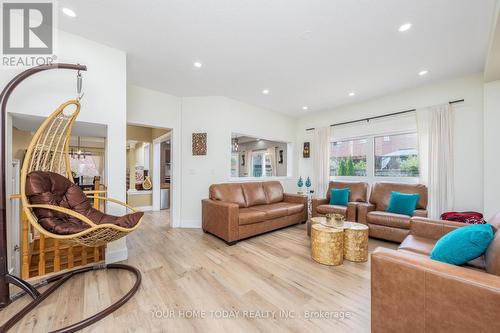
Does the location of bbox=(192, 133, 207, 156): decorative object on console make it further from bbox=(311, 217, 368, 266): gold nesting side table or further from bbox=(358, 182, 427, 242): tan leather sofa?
bbox=(358, 182, 427, 242): tan leather sofa

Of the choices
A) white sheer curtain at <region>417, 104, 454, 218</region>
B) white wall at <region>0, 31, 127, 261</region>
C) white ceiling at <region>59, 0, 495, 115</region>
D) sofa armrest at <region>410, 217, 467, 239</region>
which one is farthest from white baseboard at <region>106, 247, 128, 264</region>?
white sheer curtain at <region>417, 104, 454, 218</region>

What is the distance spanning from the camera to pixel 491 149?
2.81 m

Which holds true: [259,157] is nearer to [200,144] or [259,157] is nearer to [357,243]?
[200,144]

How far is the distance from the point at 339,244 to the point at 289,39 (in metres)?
2.49

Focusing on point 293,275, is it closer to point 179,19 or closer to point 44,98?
point 179,19

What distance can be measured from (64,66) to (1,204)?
4.22 ft

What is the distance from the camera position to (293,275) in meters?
2.11

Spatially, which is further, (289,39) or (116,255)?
(116,255)

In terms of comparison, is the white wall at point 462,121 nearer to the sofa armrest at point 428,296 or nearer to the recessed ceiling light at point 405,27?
the recessed ceiling light at point 405,27

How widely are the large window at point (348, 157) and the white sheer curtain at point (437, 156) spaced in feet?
3.52

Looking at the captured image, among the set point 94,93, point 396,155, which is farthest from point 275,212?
→ point 94,93

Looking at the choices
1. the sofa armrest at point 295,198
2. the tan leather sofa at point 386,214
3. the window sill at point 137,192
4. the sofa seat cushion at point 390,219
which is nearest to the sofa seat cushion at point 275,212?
the sofa armrest at point 295,198

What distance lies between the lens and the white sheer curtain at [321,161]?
4820mm

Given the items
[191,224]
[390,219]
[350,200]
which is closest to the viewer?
[390,219]
